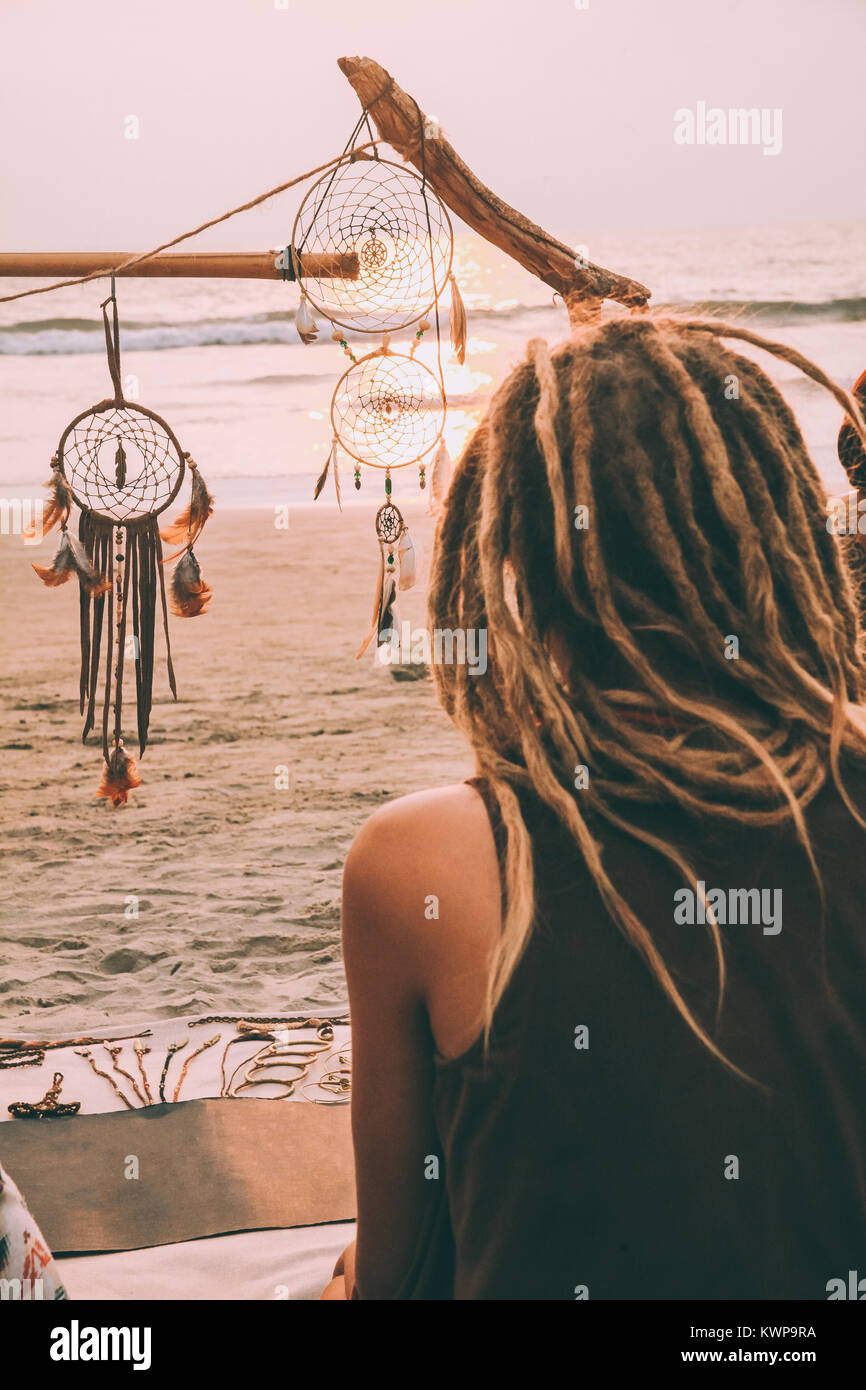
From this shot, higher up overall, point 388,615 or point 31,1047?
point 388,615

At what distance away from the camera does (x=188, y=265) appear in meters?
2.06

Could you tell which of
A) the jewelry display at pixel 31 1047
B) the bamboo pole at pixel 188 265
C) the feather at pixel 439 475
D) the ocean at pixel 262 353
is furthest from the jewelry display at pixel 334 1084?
the ocean at pixel 262 353

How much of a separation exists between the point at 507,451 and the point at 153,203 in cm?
1200

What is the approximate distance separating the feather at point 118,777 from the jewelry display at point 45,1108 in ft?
2.65

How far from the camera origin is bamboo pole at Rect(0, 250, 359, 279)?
205 cm

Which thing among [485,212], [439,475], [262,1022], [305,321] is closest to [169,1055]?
[262,1022]

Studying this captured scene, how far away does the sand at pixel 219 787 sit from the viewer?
3.68m

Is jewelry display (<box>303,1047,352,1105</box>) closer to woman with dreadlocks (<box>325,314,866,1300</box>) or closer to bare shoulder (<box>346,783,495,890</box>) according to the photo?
woman with dreadlocks (<box>325,314,866,1300</box>)

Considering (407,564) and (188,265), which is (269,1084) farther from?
(188,265)

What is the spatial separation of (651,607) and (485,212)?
1.35 m

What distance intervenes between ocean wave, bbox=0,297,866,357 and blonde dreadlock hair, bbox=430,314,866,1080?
33.9 feet

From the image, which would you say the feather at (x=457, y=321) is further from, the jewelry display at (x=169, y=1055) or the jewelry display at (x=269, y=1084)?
the jewelry display at (x=169, y=1055)
